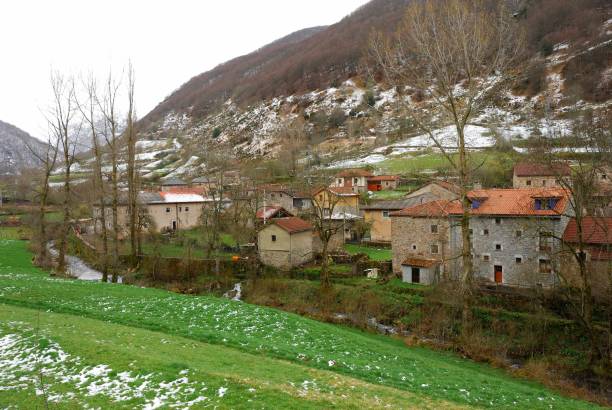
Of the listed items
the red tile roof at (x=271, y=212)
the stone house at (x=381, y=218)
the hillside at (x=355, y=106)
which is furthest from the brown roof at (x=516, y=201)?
the hillside at (x=355, y=106)

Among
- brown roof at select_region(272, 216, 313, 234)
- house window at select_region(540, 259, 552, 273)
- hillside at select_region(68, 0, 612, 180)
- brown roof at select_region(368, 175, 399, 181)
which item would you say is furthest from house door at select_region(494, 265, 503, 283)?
brown roof at select_region(368, 175, 399, 181)

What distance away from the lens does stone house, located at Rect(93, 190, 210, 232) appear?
47.8 m

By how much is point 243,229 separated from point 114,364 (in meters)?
33.3

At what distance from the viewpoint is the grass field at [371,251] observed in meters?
35.5

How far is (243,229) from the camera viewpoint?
41844 mm

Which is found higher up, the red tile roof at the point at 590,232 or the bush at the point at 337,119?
the bush at the point at 337,119

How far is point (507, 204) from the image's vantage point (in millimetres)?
27922

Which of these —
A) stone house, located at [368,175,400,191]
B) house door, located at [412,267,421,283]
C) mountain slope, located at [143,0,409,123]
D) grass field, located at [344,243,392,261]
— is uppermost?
mountain slope, located at [143,0,409,123]

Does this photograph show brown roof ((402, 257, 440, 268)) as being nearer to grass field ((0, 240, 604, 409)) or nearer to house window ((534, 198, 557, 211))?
house window ((534, 198, 557, 211))

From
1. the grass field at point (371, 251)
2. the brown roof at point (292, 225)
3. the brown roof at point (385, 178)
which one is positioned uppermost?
the brown roof at point (385, 178)

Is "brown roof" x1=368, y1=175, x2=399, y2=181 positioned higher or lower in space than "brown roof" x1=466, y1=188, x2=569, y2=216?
higher

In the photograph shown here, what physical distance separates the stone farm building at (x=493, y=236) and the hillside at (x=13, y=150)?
147380 millimetres

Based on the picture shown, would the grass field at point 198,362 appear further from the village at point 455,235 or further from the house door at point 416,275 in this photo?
the house door at point 416,275

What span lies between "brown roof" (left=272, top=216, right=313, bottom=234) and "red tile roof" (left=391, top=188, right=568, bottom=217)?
9.72 metres
